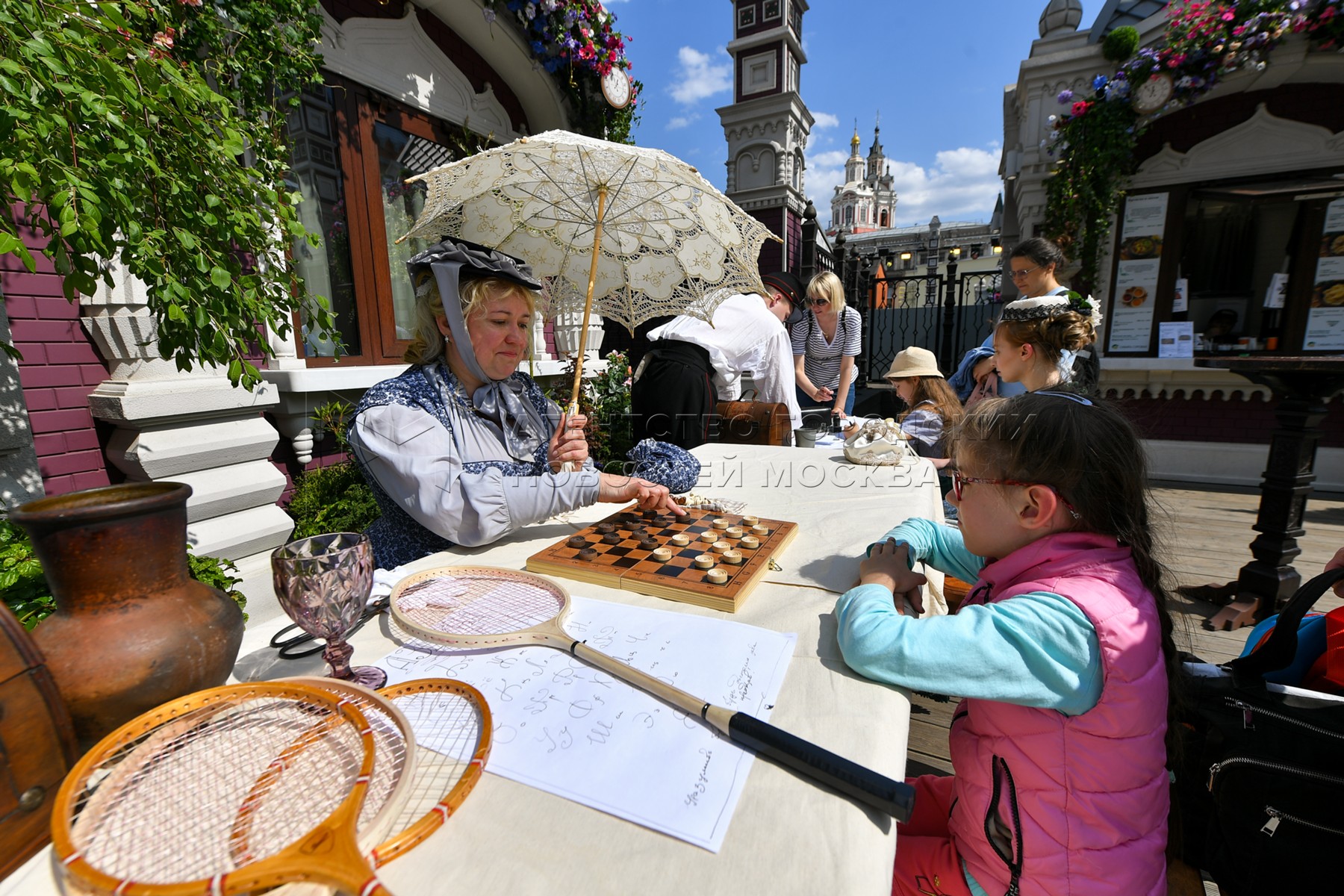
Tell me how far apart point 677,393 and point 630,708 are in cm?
322

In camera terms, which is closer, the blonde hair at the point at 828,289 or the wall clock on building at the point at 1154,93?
the blonde hair at the point at 828,289

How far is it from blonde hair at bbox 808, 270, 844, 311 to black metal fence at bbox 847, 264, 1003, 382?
4702mm

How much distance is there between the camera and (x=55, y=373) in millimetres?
3047

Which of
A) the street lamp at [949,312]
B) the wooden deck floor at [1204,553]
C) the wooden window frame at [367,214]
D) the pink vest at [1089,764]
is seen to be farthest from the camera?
the street lamp at [949,312]

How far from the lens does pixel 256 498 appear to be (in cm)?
362

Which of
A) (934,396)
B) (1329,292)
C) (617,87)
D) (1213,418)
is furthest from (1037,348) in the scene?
(1329,292)

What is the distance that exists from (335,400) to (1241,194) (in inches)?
380

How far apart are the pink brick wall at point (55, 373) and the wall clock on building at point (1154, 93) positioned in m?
8.91

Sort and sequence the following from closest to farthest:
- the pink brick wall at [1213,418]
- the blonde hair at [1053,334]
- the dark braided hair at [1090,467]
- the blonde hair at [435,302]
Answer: the dark braided hair at [1090,467] → the blonde hair at [435,302] → the blonde hair at [1053,334] → the pink brick wall at [1213,418]

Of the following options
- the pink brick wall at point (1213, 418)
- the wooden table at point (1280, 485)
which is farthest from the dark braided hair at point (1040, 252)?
the pink brick wall at point (1213, 418)

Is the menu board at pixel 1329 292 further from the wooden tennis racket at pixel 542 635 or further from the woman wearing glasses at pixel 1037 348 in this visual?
the wooden tennis racket at pixel 542 635

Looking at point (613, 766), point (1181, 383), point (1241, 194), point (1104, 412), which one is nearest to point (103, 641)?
point (613, 766)

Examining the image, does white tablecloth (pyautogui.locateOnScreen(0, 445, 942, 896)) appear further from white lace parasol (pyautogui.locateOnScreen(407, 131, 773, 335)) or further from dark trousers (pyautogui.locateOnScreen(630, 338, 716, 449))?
dark trousers (pyautogui.locateOnScreen(630, 338, 716, 449))

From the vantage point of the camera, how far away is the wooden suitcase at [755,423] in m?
3.76
